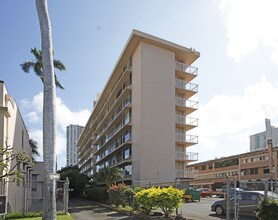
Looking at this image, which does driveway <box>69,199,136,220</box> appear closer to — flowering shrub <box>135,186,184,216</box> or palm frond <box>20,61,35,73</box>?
flowering shrub <box>135,186,184,216</box>

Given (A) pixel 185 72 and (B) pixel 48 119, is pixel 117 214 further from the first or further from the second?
(A) pixel 185 72

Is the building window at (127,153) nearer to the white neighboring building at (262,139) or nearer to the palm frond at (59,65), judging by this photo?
the palm frond at (59,65)

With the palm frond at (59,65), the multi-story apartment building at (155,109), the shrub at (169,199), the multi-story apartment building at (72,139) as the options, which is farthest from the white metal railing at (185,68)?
the multi-story apartment building at (72,139)

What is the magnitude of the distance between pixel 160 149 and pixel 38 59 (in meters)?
18.2

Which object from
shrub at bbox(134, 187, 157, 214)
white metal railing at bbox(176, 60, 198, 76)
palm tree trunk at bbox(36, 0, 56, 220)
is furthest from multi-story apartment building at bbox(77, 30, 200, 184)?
palm tree trunk at bbox(36, 0, 56, 220)

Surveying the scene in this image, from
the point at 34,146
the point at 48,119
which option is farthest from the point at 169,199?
the point at 34,146

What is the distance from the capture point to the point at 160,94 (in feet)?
148

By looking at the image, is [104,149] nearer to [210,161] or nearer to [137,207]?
[210,161]

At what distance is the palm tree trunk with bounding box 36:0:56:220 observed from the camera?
1206cm

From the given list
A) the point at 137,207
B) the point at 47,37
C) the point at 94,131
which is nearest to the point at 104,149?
the point at 94,131

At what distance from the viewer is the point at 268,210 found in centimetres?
1161

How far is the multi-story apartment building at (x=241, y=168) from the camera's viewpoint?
220 feet

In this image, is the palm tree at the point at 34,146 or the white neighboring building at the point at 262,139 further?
the white neighboring building at the point at 262,139

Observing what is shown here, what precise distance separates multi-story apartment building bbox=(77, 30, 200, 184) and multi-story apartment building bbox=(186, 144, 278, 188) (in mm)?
15651
